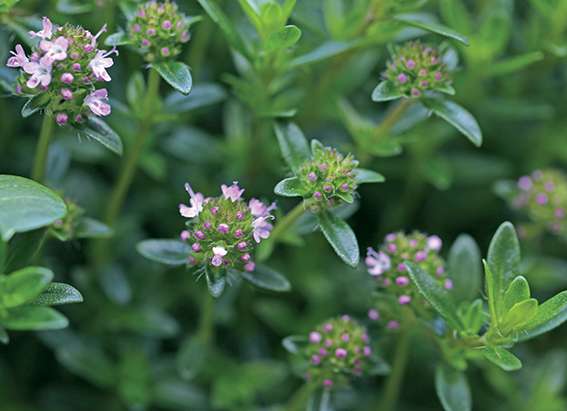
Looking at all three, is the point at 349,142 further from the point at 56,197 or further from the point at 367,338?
the point at 56,197

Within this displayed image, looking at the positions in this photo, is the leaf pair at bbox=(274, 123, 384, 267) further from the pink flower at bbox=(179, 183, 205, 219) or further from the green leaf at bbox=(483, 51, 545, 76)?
the green leaf at bbox=(483, 51, 545, 76)

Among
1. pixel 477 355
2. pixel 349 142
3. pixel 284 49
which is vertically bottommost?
pixel 477 355

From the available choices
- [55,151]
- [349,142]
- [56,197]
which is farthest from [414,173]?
[56,197]

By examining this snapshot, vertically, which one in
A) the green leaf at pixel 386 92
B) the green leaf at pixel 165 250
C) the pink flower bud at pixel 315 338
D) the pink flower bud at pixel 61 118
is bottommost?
the pink flower bud at pixel 315 338

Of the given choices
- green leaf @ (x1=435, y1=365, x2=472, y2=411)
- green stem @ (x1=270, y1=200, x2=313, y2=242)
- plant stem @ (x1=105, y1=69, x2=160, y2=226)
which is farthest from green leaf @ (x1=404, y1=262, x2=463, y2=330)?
plant stem @ (x1=105, y1=69, x2=160, y2=226)

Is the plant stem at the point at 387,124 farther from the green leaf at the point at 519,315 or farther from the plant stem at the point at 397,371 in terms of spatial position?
the green leaf at the point at 519,315

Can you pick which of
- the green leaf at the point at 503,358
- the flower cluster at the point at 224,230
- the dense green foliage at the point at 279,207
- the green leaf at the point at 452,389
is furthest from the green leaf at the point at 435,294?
the flower cluster at the point at 224,230
